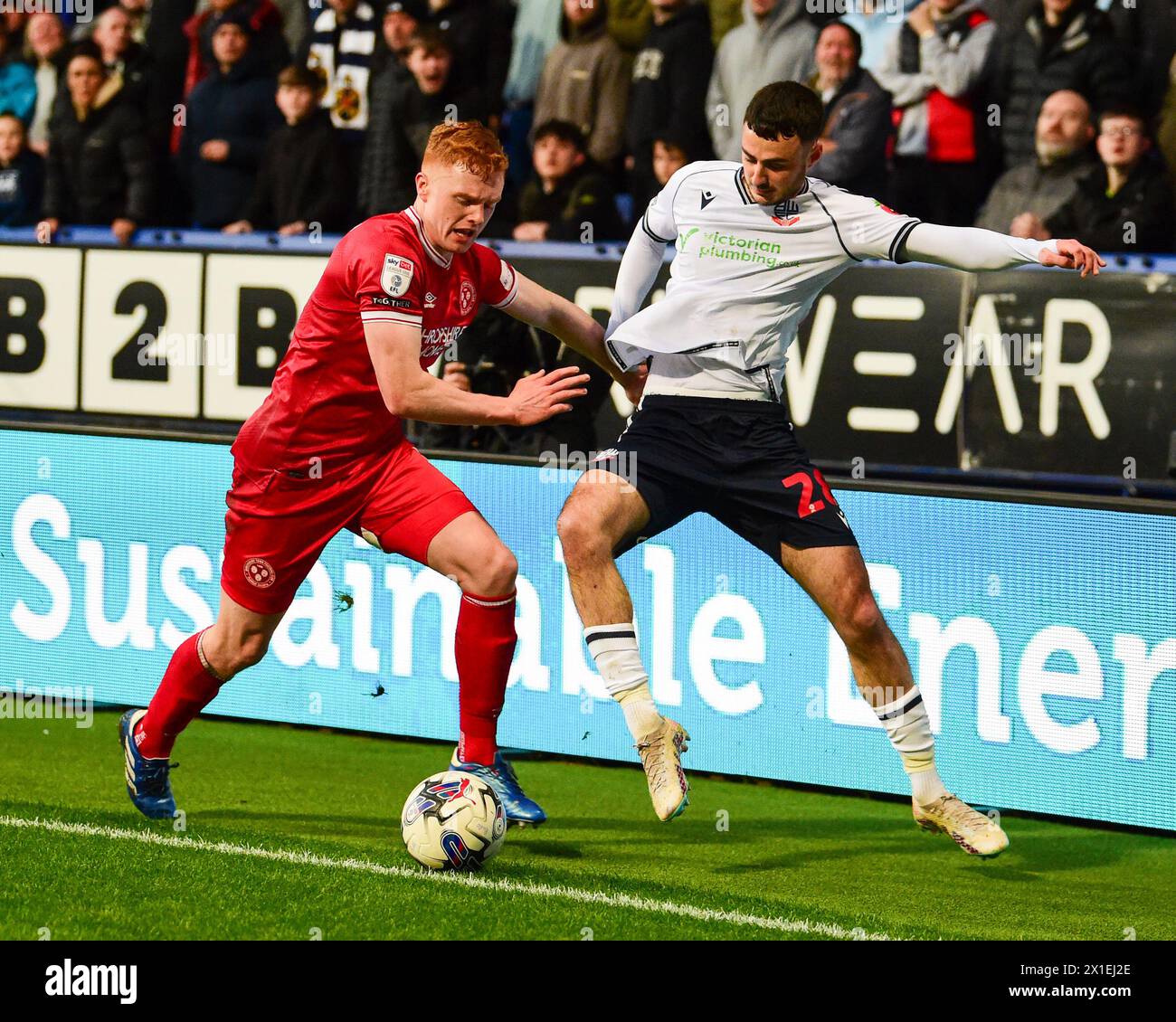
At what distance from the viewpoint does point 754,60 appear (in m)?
9.01

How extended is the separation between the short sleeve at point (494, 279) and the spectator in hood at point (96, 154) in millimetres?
4904

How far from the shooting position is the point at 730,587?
7668 millimetres

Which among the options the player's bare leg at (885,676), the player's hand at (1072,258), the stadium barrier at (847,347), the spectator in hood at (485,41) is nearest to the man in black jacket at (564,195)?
the stadium barrier at (847,347)

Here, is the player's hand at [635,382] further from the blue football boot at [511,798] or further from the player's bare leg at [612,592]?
the blue football boot at [511,798]

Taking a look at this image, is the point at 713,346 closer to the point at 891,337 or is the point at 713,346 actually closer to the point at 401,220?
the point at 401,220

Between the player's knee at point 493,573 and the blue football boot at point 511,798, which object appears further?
the blue football boot at point 511,798

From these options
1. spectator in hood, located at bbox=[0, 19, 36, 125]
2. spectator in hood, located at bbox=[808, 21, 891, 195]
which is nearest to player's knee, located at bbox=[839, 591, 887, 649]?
spectator in hood, located at bbox=[808, 21, 891, 195]

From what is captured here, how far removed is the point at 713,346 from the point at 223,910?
88.4 inches

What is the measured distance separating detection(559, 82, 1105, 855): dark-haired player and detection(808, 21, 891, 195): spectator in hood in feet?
9.08

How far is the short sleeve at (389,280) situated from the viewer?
5473 mm

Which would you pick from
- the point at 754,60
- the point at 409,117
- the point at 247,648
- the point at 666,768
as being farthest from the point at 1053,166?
the point at 247,648

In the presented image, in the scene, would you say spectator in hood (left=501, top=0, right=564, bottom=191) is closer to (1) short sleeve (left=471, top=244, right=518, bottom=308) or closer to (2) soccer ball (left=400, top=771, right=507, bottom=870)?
(1) short sleeve (left=471, top=244, right=518, bottom=308)

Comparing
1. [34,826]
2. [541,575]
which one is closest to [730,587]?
[541,575]

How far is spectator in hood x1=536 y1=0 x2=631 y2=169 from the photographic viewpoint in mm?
9406
